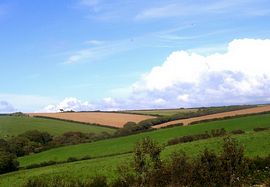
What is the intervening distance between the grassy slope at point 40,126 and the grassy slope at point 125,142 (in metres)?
18.8

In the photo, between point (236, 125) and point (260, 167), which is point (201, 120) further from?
point (260, 167)

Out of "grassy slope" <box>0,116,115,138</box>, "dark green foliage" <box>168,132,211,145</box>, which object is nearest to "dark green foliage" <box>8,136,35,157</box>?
"grassy slope" <box>0,116,115,138</box>

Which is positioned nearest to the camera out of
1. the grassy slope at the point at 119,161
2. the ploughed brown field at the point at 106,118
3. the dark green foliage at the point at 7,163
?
the grassy slope at the point at 119,161

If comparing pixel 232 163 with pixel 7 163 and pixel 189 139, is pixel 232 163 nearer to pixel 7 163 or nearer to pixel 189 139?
pixel 189 139

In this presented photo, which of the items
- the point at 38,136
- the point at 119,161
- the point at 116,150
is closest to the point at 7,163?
the point at 116,150

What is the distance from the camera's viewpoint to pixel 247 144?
45.6m

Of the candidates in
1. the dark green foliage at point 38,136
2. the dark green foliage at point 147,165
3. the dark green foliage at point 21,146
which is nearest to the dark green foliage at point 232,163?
the dark green foliage at point 147,165

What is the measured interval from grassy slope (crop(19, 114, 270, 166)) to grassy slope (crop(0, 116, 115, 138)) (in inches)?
739

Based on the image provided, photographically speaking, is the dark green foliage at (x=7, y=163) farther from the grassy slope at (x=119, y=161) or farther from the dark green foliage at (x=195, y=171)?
the dark green foliage at (x=195, y=171)

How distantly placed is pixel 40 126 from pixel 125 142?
3324cm

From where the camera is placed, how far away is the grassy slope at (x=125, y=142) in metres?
62.1

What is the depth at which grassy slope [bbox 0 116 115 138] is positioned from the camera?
9025cm

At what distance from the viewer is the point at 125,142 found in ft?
218

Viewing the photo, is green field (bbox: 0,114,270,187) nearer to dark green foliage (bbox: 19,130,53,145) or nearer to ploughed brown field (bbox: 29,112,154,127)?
dark green foliage (bbox: 19,130,53,145)
